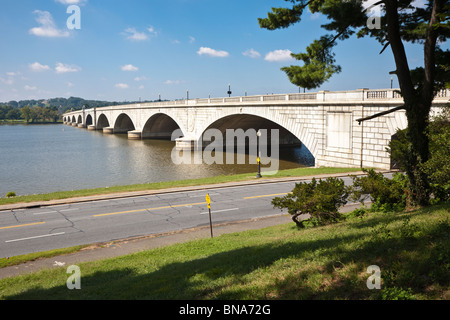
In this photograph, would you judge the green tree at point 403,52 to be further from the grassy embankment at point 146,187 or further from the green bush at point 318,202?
the grassy embankment at point 146,187

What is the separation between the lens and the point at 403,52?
11969 mm

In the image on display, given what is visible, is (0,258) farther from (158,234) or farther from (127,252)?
(158,234)

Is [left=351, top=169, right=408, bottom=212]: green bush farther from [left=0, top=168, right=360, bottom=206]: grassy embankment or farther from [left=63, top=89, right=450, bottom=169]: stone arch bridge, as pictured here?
[left=0, top=168, right=360, bottom=206]: grassy embankment

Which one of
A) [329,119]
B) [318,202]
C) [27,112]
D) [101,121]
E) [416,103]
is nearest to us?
[416,103]

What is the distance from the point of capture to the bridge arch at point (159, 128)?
262 ft

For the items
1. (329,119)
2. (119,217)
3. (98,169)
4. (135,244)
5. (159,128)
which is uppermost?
(159,128)

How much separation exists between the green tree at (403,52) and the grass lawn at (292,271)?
2.74m

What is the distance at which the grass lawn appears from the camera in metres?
5.82

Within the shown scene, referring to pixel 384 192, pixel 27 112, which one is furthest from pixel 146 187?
pixel 27 112

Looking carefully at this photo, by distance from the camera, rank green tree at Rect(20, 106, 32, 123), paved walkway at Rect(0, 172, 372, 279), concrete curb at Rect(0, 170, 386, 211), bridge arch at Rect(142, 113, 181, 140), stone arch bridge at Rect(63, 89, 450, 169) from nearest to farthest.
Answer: paved walkway at Rect(0, 172, 372, 279), concrete curb at Rect(0, 170, 386, 211), stone arch bridge at Rect(63, 89, 450, 169), bridge arch at Rect(142, 113, 181, 140), green tree at Rect(20, 106, 32, 123)

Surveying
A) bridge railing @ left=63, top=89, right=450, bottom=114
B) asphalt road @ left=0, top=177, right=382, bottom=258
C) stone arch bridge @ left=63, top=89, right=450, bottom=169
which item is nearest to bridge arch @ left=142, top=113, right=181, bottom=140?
stone arch bridge @ left=63, top=89, right=450, bottom=169

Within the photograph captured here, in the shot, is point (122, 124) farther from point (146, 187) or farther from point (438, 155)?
→ point (438, 155)

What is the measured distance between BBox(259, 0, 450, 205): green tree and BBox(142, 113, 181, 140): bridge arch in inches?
2660

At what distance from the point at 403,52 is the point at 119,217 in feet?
44.5
